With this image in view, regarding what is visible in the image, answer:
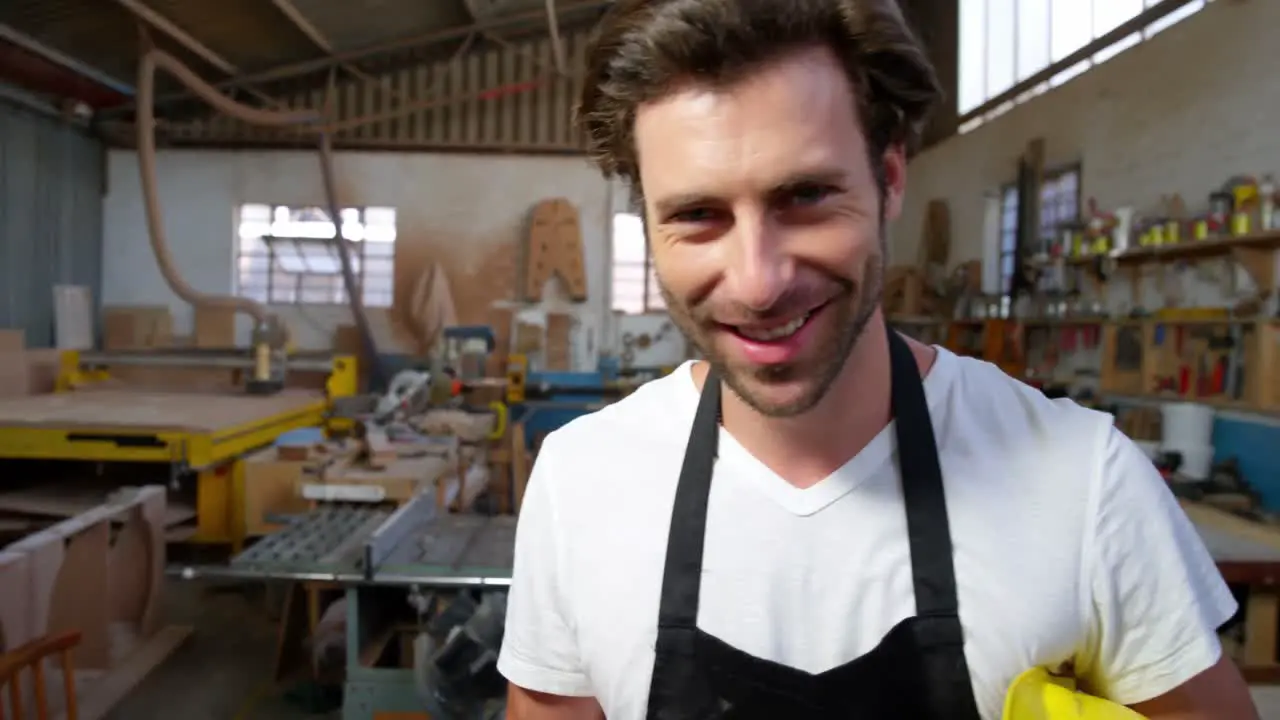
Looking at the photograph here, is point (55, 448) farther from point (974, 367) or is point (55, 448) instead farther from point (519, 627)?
point (974, 367)

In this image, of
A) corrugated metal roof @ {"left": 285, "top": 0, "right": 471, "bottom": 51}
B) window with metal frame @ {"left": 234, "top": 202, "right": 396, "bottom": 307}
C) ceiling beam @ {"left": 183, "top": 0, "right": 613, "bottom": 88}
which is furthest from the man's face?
window with metal frame @ {"left": 234, "top": 202, "right": 396, "bottom": 307}

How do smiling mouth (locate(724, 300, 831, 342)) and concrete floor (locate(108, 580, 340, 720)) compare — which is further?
concrete floor (locate(108, 580, 340, 720))

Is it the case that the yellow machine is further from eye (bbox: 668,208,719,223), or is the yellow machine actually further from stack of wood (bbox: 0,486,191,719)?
eye (bbox: 668,208,719,223)

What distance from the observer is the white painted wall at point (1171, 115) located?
11.7 feet

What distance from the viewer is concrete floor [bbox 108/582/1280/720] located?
3.24 meters

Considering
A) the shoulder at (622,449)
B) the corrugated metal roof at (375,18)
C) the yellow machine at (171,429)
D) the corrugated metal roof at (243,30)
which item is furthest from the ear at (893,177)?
the corrugated metal roof at (375,18)

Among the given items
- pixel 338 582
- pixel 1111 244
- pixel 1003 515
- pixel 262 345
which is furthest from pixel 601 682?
pixel 262 345

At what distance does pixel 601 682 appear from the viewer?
958mm

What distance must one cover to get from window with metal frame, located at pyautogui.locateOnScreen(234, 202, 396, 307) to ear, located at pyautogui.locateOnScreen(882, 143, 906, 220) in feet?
Result: 25.2

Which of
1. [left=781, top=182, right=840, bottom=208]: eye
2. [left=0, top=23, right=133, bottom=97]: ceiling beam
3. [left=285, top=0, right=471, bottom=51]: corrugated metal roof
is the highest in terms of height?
[left=285, top=0, right=471, bottom=51]: corrugated metal roof

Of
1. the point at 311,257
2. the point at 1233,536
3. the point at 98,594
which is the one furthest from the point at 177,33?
the point at 1233,536

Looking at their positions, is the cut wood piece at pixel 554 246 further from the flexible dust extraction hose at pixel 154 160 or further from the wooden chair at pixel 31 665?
the wooden chair at pixel 31 665

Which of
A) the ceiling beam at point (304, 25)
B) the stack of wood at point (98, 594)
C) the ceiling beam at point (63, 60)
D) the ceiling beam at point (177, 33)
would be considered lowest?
the stack of wood at point (98, 594)

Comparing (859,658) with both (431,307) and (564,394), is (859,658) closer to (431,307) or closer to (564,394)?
(564,394)
